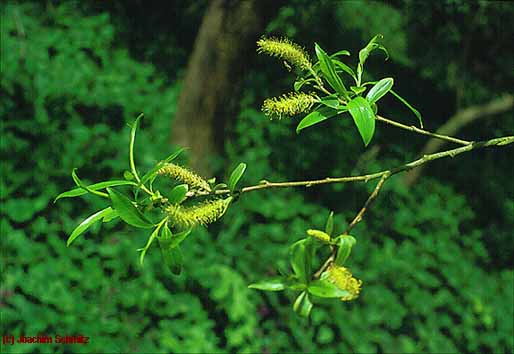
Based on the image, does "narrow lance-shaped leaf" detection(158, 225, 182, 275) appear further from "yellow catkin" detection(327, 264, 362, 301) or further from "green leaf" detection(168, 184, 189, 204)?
"yellow catkin" detection(327, 264, 362, 301)

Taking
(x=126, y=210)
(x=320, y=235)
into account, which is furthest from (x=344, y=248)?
(x=126, y=210)

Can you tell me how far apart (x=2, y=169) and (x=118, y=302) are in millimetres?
680

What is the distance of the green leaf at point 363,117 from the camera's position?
0.77 m

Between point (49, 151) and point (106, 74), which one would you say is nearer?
point (49, 151)

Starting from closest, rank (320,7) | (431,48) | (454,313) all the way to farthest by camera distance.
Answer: (454,313) → (320,7) → (431,48)

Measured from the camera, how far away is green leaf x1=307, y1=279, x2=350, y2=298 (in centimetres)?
81

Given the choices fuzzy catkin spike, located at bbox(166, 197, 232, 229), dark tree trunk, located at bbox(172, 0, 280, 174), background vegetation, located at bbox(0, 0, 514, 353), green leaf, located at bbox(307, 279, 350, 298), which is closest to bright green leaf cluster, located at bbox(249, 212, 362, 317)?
green leaf, located at bbox(307, 279, 350, 298)

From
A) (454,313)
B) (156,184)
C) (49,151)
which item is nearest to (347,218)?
(454,313)

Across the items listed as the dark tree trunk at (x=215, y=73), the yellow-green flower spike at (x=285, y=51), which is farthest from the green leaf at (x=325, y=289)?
the dark tree trunk at (x=215, y=73)

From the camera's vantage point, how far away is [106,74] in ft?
10.4

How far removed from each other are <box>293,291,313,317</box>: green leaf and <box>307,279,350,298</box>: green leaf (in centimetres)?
2

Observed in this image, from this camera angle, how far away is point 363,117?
786 millimetres

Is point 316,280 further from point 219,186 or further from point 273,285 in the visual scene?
point 219,186

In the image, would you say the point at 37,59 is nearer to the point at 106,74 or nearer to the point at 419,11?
the point at 106,74
